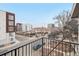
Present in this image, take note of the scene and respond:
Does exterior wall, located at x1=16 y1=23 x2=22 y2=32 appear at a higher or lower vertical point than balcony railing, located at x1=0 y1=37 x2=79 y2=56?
higher

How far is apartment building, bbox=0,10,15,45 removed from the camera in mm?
2295

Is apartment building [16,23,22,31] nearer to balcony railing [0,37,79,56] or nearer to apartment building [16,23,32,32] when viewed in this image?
apartment building [16,23,32,32]

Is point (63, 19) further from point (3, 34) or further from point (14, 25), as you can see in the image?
point (3, 34)

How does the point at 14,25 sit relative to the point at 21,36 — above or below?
above

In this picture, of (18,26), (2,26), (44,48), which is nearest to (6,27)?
(2,26)

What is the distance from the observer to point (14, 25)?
2363mm

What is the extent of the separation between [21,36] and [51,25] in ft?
1.67

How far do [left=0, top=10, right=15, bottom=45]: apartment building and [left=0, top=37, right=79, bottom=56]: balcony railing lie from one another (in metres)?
0.16

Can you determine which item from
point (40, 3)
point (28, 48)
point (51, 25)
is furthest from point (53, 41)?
point (40, 3)

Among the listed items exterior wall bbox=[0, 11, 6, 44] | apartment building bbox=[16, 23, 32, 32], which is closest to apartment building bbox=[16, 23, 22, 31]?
apartment building bbox=[16, 23, 32, 32]

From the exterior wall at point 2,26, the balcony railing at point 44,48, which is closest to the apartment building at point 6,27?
the exterior wall at point 2,26

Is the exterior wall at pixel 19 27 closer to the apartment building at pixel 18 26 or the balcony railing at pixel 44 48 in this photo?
the apartment building at pixel 18 26

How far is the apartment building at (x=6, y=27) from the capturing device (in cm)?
229

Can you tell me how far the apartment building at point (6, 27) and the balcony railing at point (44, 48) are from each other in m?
0.16
